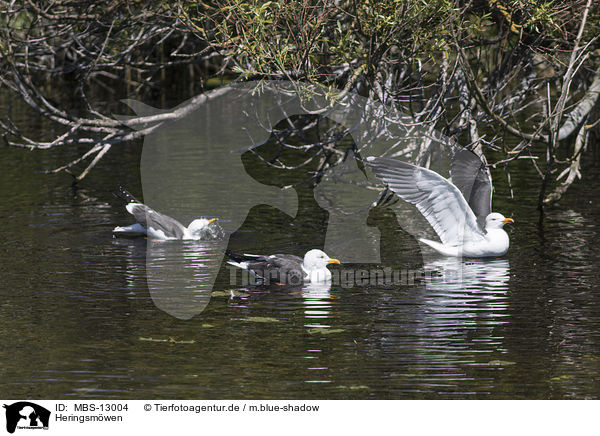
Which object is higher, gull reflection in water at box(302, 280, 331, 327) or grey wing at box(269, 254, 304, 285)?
grey wing at box(269, 254, 304, 285)

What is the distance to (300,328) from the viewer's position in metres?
9.11

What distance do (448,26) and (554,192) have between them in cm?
392

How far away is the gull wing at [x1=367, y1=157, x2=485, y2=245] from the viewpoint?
11797 mm

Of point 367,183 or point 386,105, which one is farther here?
point 367,183

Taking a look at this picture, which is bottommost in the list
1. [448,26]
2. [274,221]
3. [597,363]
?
[597,363]

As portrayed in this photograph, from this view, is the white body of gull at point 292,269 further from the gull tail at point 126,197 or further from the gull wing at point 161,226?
the gull tail at point 126,197

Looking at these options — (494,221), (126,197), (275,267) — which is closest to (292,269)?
(275,267)

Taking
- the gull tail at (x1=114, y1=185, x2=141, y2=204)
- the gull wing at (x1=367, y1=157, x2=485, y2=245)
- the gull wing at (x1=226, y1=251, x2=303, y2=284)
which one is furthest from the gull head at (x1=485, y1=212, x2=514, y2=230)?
the gull tail at (x1=114, y1=185, x2=141, y2=204)

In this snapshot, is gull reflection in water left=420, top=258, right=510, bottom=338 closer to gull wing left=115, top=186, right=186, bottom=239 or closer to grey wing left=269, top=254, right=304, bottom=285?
grey wing left=269, top=254, right=304, bottom=285

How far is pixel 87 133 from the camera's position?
22984 millimetres

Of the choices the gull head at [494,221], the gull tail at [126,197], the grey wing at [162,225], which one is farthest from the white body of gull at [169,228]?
Result: the gull head at [494,221]

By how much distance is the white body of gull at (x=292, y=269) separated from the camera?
35.3ft

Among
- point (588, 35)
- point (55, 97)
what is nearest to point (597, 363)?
point (588, 35)

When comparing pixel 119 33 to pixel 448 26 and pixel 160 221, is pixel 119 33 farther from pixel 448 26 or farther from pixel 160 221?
pixel 448 26
